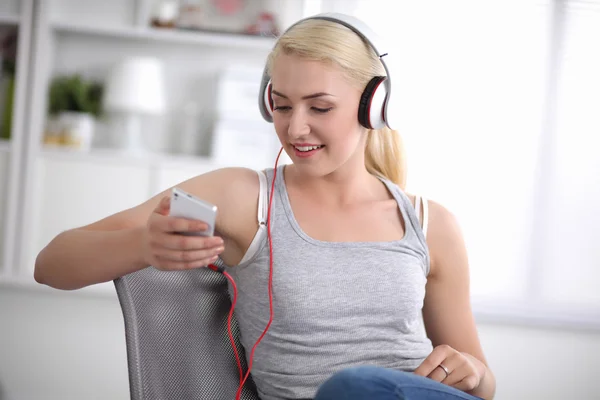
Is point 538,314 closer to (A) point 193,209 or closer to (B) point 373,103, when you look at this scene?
(B) point 373,103

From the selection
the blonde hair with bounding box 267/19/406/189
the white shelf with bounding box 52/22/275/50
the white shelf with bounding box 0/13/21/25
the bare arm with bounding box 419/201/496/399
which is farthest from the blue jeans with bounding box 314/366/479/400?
the white shelf with bounding box 0/13/21/25

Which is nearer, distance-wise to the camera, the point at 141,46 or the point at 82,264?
the point at 82,264

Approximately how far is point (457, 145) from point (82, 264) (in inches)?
87.4

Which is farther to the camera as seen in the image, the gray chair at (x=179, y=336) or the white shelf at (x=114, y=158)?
the white shelf at (x=114, y=158)

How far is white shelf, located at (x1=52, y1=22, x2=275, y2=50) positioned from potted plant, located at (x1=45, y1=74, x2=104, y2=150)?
20 centimetres

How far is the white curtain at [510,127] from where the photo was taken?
9.82 feet

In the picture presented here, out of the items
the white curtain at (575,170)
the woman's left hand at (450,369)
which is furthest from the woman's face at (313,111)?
the white curtain at (575,170)

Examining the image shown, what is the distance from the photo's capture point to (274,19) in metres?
3.00

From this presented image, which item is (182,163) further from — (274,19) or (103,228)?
(103,228)

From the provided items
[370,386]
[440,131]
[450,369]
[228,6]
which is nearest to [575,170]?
[440,131]

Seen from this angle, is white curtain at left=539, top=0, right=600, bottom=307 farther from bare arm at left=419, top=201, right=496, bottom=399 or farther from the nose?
the nose

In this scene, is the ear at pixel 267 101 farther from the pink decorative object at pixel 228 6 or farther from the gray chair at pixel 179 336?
the pink decorative object at pixel 228 6

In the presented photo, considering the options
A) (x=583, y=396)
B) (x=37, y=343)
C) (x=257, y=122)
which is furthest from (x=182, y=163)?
(x=583, y=396)

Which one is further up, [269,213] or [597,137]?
[597,137]
